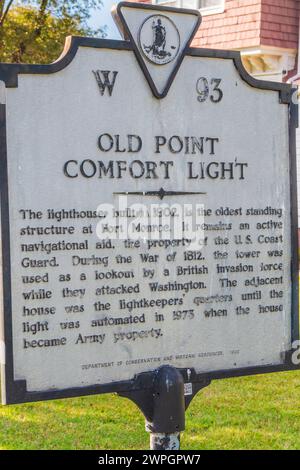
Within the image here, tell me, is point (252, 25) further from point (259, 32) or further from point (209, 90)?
point (209, 90)

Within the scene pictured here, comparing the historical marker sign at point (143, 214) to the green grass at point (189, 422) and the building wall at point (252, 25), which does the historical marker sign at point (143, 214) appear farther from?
the building wall at point (252, 25)

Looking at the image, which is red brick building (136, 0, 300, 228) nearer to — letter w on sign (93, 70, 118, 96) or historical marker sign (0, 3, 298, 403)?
historical marker sign (0, 3, 298, 403)

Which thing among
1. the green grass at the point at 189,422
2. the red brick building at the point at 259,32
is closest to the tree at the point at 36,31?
the red brick building at the point at 259,32

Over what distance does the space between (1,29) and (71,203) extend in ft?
44.9

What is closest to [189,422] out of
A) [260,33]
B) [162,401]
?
[162,401]

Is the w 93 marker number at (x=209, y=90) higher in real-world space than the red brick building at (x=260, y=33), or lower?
lower

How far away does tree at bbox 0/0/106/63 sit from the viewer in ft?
54.9

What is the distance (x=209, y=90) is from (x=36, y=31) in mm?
13493

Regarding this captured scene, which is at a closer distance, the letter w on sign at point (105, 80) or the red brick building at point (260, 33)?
the letter w on sign at point (105, 80)

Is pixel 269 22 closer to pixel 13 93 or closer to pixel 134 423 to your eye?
pixel 134 423

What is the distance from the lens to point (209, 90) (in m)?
4.06

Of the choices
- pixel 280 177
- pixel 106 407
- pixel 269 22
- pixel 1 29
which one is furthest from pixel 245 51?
pixel 280 177

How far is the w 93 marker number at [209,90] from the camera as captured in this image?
4.04 metres

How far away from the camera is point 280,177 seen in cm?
426
